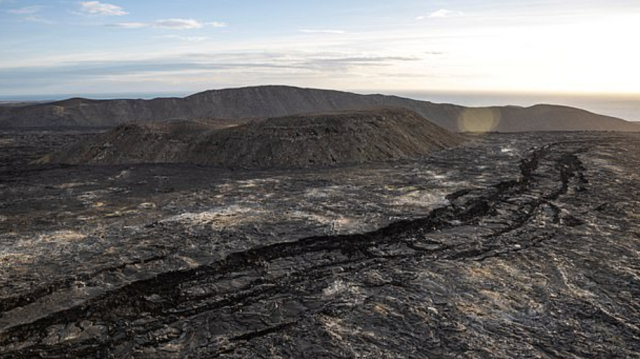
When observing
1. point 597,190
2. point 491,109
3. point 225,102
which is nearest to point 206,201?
point 597,190

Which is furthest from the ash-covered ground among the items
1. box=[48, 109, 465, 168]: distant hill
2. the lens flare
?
the lens flare

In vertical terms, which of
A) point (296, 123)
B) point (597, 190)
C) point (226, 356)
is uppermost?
point (296, 123)

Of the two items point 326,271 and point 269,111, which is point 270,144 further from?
point 269,111

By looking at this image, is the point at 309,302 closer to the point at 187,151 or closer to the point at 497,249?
the point at 497,249

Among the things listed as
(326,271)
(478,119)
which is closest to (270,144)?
(326,271)

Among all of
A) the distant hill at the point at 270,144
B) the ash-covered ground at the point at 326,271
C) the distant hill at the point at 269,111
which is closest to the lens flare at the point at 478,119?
the distant hill at the point at 269,111

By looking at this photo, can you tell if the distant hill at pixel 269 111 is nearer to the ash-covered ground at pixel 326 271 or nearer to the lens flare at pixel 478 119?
the lens flare at pixel 478 119

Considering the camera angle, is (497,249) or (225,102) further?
(225,102)

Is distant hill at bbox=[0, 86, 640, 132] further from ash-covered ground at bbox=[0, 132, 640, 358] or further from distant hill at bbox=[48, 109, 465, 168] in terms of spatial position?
ash-covered ground at bbox=[0, 132, 640, 358]
